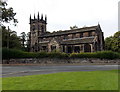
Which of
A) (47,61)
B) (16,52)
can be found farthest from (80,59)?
(16,52)

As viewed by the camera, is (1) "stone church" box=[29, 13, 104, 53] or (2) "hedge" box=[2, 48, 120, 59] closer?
(2) "hedge" box=[2, 48, 120, 59]

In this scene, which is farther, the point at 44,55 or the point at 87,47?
the point at 87,47


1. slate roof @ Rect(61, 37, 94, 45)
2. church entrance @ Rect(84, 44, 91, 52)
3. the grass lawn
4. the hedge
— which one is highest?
slate roof @ Rect(61, 37, 94, 45)

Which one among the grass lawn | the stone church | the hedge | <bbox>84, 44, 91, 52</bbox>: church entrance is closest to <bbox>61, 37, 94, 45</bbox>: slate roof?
the stone church

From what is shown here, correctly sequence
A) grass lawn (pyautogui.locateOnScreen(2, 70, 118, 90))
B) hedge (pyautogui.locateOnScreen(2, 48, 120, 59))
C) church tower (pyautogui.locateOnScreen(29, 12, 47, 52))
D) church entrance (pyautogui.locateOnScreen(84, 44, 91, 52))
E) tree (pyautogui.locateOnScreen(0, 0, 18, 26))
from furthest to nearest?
1. church tower (pyautogui.locateOnScreen(29, 12, 47, 52))
2. church entrance (pyautogui.locateOnScreen(84, 44, 91, 52))
3. hedge (pyautogui.locateOnScreen(2, 48, 120, 59))
4. tree (pyautogui.locateOnScreen(0, 0, 18, 26))
5. grass lawn (pyautogui.locateOnScreen(2, 70, 118, 90))

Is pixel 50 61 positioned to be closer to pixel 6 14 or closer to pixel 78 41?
pixel 6 14

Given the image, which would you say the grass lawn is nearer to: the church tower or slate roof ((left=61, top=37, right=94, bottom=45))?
slate roof ((left=61, top=37, right=94, bottom=45))

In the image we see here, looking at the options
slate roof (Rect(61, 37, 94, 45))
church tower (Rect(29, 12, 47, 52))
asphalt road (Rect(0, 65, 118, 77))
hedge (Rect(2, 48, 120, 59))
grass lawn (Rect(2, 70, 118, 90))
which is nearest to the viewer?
grass lawn (Rect(2, 70, 118, 90))

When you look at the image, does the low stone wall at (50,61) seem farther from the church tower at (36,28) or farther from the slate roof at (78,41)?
the church tower at (36,28)

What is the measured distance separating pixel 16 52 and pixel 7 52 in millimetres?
2159

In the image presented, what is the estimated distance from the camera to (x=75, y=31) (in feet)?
217

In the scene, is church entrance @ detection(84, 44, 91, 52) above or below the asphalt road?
above

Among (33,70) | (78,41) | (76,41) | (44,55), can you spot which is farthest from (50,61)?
(76,41)

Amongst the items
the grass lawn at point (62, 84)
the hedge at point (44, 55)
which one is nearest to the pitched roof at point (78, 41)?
the hedge at point (44, 55)
